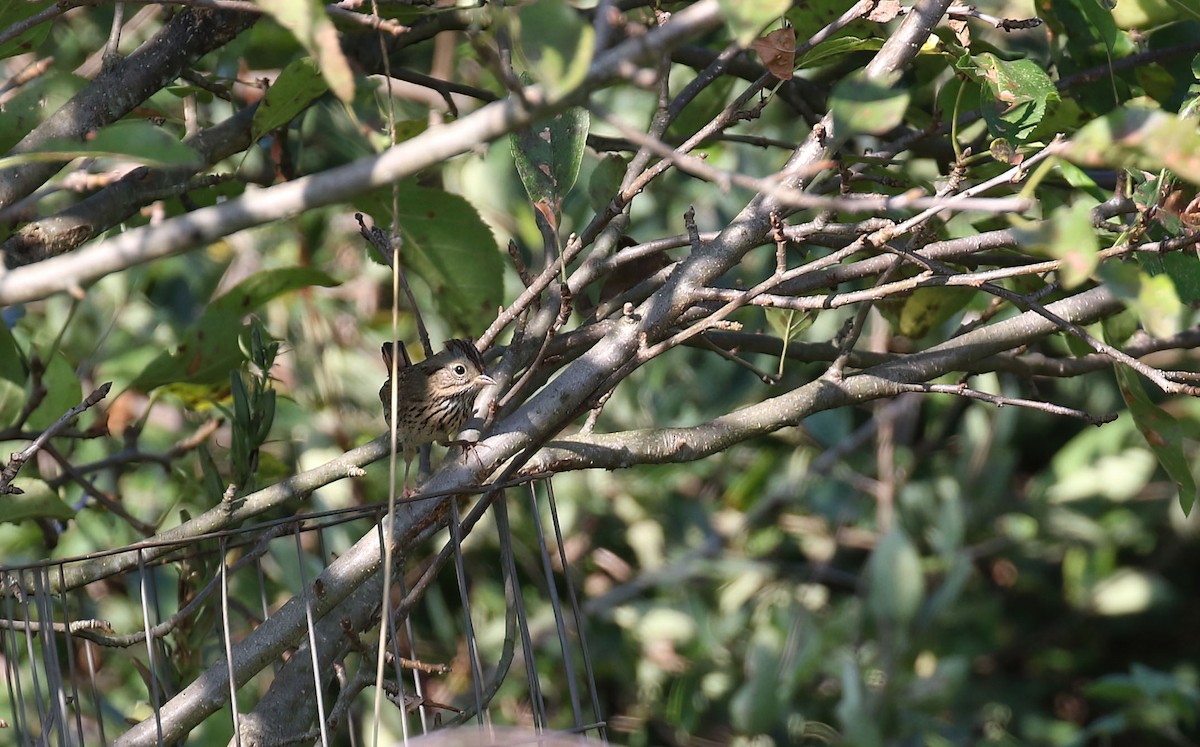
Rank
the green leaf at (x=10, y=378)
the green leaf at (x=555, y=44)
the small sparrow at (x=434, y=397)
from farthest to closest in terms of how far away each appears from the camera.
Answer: the small sparrow at (x=434, y=397) → the green leaf at (x=10, y=378) → the green leaf at (x=555, y=44)

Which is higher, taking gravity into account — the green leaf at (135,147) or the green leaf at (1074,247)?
the green leaf at (135,147)

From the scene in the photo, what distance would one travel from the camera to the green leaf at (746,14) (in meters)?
1.06

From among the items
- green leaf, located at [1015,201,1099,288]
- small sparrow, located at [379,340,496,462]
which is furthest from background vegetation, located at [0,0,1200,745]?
small sparrow, located at [379,340,496,462]

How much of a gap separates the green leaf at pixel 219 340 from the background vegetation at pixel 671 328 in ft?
0.04

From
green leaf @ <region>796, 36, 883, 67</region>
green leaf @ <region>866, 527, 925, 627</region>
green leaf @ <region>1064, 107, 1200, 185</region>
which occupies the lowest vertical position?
green leaf @ <region>866, 527, 925, 627</region>

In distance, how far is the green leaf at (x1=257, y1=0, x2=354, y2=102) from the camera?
42.1 inches

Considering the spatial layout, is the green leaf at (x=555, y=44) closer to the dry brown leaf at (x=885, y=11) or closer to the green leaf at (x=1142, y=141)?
the green leaf at (x=1142, y=141)

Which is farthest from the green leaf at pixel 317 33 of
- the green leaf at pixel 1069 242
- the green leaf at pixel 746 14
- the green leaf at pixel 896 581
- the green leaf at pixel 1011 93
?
the green leaf at pixel 896 581

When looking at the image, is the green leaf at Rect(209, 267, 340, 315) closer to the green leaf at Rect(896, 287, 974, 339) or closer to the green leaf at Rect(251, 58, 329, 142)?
the green leaf at Rect(251, 58, 329, 142)

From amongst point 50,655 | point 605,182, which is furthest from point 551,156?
point 50,655

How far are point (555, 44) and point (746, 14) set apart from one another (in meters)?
0.17

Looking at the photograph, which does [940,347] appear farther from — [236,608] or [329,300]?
[329,300]

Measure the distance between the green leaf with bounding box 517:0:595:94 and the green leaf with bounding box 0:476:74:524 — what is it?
5.12ft

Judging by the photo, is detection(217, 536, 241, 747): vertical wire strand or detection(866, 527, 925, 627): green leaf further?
detection(866, 527, 925, 627): green leaf
